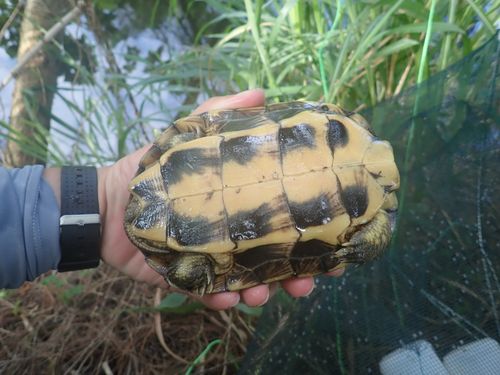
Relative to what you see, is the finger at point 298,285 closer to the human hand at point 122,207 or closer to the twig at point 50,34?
the human hand at point 122,207

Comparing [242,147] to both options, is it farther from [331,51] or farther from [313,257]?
[331,51]

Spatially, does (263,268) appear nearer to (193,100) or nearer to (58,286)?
(58,286)

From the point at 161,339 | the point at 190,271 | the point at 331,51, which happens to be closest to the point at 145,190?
the point at 190,271

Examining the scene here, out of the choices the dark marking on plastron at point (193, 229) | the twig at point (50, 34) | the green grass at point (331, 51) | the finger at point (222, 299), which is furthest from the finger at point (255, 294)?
the twig at point (50, 34)

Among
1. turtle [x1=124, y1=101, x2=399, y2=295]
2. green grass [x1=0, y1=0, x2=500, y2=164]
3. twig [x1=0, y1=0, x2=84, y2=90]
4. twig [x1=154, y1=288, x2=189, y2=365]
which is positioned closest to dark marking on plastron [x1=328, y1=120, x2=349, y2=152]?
turtle [x1=124, y1=101, x2=399, y2=295]

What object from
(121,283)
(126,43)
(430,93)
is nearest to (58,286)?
(121,283)

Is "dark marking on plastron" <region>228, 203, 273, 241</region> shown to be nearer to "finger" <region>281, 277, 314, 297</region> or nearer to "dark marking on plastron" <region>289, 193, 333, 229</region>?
"dark marking on plastron" <region>289, 193, 333, 229</region>
